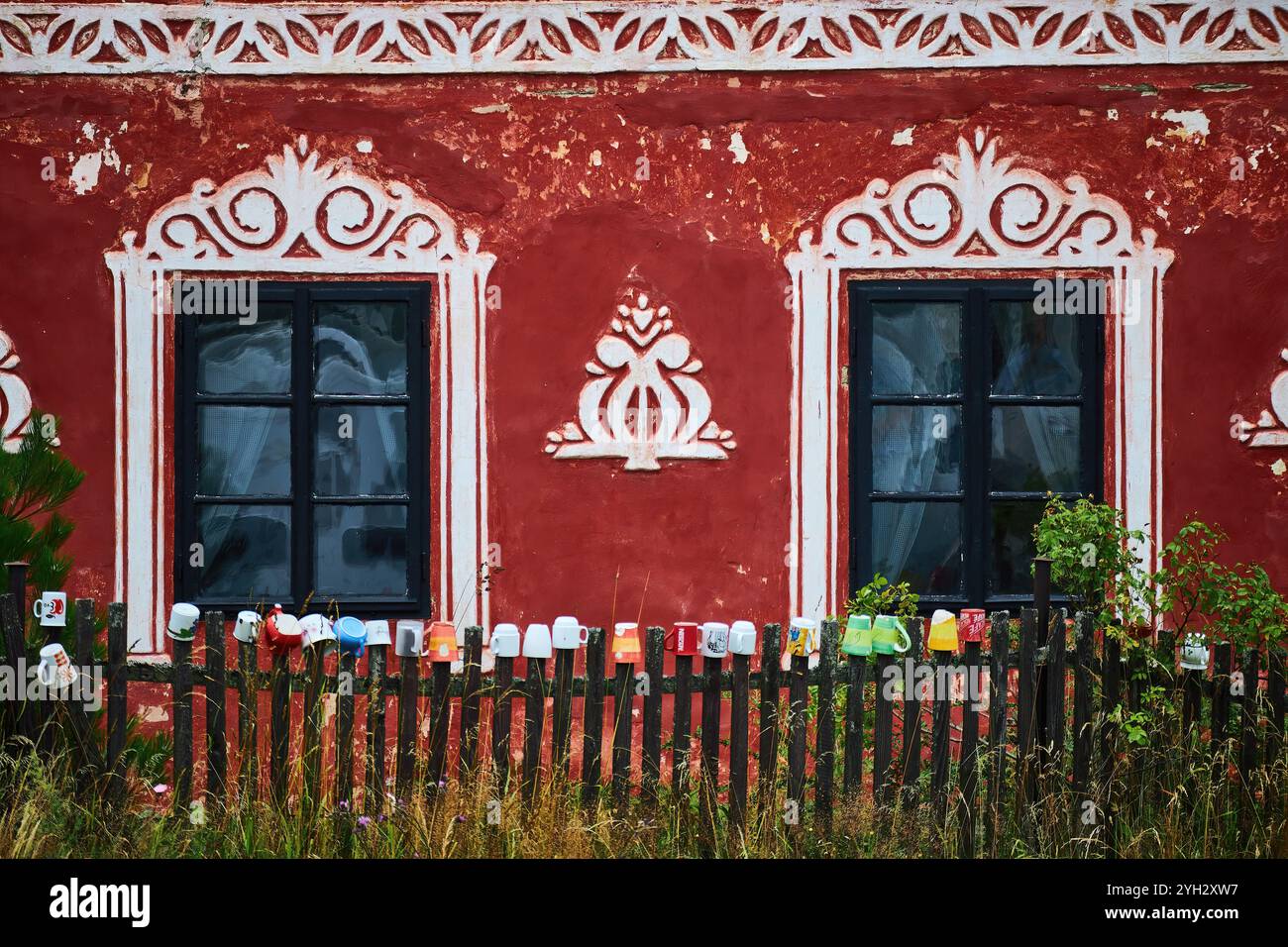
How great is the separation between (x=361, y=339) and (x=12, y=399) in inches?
60.4

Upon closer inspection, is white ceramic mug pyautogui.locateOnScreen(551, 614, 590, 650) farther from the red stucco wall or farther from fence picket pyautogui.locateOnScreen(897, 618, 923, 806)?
the red stucco wall

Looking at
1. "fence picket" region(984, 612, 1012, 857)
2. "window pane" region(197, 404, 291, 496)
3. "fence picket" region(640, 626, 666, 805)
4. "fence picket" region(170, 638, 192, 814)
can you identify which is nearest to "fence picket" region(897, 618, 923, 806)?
"fence picket" region(984, 612, 1012, 857)

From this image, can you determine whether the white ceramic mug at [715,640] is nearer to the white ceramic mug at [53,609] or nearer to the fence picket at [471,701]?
the fence picket at [471,701]

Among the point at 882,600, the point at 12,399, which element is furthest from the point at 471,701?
the point at 12,399

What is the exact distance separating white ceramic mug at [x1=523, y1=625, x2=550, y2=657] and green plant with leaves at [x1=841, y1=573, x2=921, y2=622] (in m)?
1.17

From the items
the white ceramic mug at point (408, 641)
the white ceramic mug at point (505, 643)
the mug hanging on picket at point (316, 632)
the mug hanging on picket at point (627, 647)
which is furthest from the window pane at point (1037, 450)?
the mug hanging on picket at point (316, 632)

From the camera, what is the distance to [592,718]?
487 cm

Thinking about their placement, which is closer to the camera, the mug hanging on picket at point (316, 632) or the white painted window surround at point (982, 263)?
the mug hanging on picket at point (316, 632)

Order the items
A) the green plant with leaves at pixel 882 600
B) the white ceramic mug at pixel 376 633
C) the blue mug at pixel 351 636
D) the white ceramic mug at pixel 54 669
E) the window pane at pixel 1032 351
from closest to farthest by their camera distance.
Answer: the white ceramic mug at pixel 54 669, the white ceramic mug at pixel 376 633, the blue mug at pixel 351 636, the green plant with leaves at pixel 882 600, the window pane at pixel 1032 351

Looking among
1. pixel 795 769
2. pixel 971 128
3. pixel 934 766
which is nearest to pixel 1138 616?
pixel 934 766

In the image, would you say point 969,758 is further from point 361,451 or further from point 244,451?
point 244,451

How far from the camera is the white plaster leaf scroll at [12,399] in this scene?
6.37 metres

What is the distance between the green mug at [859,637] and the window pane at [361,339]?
2.46m

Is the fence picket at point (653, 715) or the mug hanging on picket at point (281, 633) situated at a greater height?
the mug hanging on picket at point (281, 633)
